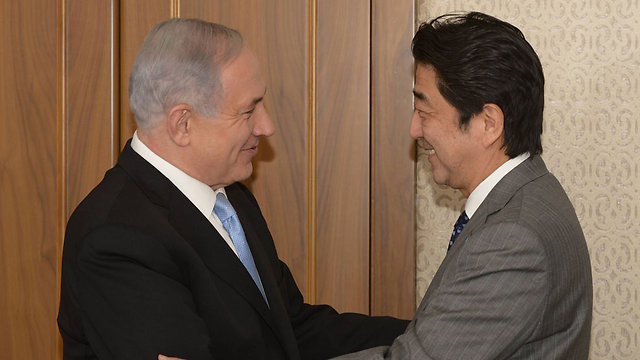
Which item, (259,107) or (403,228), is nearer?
(259,107)

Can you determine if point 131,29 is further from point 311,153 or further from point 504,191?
point 504,191

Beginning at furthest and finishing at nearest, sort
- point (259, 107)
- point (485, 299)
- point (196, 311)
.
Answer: point (259, 107) → point (196, 311) → point (485, 299)

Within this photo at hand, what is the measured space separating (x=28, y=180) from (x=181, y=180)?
1115 mm

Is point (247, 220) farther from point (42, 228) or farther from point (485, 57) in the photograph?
point (42, 228)

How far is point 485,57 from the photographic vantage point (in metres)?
1.69

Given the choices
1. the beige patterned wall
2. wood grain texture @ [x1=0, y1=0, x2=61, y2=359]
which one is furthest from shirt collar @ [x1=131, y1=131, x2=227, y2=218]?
the beige patterned wall

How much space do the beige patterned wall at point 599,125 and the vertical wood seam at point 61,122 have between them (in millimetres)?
1276

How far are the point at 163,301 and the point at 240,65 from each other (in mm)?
617

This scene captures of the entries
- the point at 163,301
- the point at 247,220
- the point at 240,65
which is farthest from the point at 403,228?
the point at 163,301

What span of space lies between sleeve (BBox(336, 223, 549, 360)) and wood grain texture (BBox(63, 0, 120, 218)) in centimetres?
155

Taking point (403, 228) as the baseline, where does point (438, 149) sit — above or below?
above

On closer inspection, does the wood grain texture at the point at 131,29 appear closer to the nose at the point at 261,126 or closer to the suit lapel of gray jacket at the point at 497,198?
the nose at the point at 261,126

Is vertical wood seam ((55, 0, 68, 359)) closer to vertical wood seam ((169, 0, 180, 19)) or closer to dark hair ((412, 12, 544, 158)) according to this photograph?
vertical wood seam ((169, 0, 180, 19))

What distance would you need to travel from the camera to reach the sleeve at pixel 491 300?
1483mm
